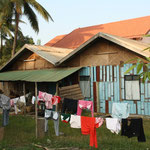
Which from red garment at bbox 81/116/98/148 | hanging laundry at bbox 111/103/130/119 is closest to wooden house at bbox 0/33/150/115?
hanging laundry at bbox 111/103/130/119

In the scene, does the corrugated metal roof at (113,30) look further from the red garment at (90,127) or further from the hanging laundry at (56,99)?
the red garment at (90,127)

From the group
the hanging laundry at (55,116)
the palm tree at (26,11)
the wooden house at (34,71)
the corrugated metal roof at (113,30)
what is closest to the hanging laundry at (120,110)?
the hanging laundry at (55,116)

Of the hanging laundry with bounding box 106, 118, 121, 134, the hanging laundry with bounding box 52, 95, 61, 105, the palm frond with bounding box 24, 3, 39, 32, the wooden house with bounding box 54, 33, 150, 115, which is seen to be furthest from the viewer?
the palm frond with bounding box 24, 3, 39, 32

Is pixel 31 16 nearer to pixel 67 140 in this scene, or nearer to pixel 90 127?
pixel 67 140

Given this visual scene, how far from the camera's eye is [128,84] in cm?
1186

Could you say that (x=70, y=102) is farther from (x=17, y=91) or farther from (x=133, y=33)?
(x=133, y=33)

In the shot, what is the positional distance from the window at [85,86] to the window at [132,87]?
96.0 inches

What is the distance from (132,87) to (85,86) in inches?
120

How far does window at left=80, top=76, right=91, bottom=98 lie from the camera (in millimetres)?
13382

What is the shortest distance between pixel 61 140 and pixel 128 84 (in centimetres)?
574

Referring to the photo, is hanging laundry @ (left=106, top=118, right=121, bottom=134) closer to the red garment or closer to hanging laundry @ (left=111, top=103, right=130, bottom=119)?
the red garment

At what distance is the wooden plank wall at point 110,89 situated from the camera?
447 inches

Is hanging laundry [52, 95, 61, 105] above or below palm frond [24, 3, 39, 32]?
below

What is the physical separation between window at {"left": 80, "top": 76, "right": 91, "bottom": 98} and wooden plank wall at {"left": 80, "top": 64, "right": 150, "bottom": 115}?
0.28 metres
